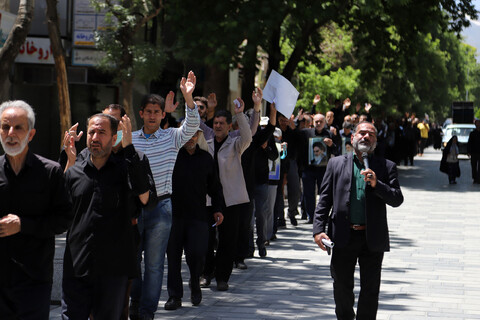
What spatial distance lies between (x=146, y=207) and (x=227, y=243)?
3506 mm

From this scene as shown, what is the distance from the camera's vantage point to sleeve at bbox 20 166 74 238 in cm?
497

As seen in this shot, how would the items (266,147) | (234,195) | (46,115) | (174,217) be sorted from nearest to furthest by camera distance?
(174,217) < (234,195) < (266,147) < (46,115)

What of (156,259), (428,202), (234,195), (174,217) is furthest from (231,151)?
(428,202)

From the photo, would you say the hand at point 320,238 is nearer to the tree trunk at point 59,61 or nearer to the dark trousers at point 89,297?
the dark trousers at point 89,297

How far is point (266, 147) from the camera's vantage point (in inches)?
466

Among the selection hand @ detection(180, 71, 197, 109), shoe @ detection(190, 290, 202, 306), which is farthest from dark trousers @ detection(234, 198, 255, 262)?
hand @ detection(180, 71, 197, 109)

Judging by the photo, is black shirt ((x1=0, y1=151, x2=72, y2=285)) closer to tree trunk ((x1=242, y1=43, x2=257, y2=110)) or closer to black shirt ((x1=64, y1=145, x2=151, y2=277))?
black shirt ((x1=64, y1=145, x2=151, y2=277))

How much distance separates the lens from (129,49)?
1966 centimetres

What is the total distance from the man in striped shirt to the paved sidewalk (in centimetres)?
47

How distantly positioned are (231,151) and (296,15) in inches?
487

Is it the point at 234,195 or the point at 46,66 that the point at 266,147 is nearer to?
the point at 234,195

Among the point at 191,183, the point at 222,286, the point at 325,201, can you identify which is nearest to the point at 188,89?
the point at 191,183

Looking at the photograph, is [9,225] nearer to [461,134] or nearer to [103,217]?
[103,217]

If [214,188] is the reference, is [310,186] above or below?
below
